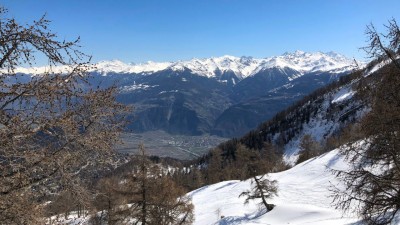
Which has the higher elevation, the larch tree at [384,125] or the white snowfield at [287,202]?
the larch tree at [384,125]

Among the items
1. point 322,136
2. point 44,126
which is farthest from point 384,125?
point 322,136

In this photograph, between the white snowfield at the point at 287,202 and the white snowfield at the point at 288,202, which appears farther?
the white snowfield at the point at 288,202

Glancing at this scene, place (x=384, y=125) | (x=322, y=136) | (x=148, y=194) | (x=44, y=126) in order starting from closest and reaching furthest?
(x=44, y=126), (x=384, y=125), (x=148, y=194), (x=322, y=136)

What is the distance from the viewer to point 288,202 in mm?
54875

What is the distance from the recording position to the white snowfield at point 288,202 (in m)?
41.5

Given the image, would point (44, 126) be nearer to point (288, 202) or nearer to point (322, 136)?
point (288, 202)

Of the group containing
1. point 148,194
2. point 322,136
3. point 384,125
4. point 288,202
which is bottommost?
point 288,202

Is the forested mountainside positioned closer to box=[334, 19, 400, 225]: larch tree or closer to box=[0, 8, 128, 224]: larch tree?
box=[334, 19, 400, 225]: larch tree

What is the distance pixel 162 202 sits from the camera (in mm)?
27359

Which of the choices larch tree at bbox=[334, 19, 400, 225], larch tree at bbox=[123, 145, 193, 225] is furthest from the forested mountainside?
larch tree at bbox=[123, 145, 193, 225]

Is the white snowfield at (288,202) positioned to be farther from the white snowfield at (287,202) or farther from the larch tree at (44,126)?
the larch tree at (44,126)

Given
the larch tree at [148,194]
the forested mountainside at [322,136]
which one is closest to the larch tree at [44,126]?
the forested mountainside at [322,136]

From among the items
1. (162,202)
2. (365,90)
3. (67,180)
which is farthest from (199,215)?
(67,180)

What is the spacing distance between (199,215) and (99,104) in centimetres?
5163
